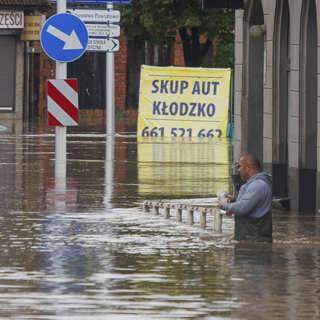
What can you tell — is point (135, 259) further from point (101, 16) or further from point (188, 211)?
point (101, 16)

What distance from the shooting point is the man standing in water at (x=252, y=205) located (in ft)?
54.0

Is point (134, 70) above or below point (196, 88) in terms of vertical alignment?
above

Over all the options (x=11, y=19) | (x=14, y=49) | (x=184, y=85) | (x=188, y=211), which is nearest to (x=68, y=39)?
(x=188, y=211)

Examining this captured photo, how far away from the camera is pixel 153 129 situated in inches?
1853

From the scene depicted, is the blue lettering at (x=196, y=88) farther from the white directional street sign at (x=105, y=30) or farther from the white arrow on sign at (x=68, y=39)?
the white arrow on sign at (x=68, y=39)

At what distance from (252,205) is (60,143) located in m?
9.21

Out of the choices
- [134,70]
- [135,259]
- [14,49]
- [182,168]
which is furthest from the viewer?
[134,70]

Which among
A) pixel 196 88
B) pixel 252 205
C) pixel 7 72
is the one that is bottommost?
pixel 252 205

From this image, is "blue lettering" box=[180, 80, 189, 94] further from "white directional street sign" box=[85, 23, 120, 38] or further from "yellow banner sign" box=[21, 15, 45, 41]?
"yellow banner sign" box=[21, 15, 45, 41]

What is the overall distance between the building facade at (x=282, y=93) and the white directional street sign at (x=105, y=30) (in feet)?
68.6

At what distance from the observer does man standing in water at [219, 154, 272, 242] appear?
16.5 meters

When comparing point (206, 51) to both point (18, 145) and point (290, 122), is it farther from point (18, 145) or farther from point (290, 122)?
point (290, 122)

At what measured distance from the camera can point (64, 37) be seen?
24.5 metres

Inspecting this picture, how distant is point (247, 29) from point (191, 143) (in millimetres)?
16880
